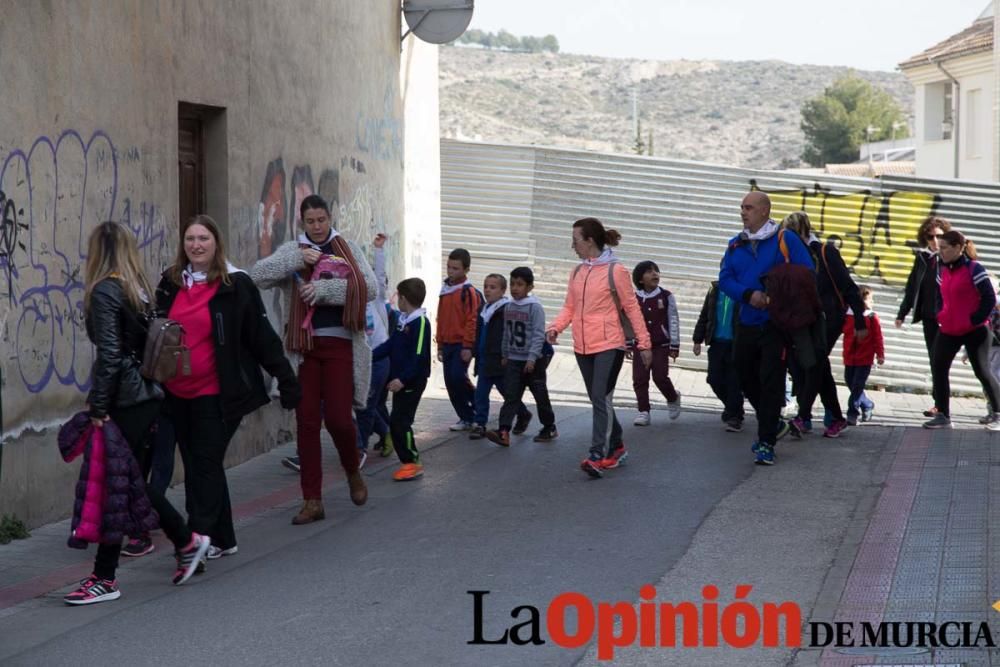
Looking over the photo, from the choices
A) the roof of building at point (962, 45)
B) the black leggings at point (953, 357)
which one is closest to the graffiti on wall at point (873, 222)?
the black leggings at point (953, 357)

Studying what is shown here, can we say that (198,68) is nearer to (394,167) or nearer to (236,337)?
(236,337)

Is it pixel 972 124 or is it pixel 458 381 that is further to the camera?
pixel 972 124

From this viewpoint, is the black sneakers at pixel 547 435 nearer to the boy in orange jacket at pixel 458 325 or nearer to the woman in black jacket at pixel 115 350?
the boy in orange jacket at pixel 458 325

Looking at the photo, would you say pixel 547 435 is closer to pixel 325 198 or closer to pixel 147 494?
pixel 325 198

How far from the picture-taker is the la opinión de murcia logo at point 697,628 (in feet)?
18.6

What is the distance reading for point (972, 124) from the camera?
4091 cm

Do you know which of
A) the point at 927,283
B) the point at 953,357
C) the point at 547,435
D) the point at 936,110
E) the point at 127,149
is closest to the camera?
the point at 127,149

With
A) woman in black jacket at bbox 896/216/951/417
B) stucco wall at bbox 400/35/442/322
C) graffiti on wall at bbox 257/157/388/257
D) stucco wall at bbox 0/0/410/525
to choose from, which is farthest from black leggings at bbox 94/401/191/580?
stucco wall at bbox 400/35/442/322

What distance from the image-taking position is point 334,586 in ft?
22.2

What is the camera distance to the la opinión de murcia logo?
18.6 feet

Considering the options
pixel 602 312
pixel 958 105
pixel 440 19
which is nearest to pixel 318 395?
pixel 602 312

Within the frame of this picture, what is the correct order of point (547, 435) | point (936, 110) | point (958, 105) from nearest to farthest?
1. point (547, 435)
2. point (958, 105)
3. point (936, 110)

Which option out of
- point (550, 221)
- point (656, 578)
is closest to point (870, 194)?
point (550, 221)

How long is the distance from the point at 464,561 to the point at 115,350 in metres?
2.11
